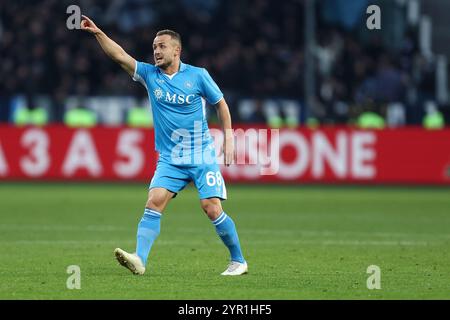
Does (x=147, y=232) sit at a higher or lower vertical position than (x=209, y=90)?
lower

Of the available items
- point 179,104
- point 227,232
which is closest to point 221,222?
point 227,232

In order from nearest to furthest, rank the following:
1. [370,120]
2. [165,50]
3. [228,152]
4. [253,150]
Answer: [228,152], [165,50], [253,150], [370,120]

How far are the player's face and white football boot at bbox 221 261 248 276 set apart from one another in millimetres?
1838

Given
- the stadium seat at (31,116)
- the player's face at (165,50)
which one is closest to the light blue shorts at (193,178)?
the player's face at (165,50)

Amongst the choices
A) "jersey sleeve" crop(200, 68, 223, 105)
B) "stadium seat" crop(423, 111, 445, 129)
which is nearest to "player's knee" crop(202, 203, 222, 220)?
"jersey sleeve" crop(200, 68, 223, 105)

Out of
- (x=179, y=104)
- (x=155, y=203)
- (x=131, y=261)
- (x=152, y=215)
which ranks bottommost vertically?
(x=131, y=261)

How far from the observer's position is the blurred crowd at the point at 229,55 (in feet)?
91.3

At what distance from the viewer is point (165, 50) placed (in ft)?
34.2

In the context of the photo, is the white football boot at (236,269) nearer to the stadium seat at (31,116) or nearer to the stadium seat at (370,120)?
the stadium seat at (31,116)

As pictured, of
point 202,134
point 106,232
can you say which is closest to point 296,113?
point 106,232

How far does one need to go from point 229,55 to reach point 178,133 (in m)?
18.2

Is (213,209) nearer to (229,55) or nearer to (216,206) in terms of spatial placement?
(216,206)

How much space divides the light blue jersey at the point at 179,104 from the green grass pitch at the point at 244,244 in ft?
3.71

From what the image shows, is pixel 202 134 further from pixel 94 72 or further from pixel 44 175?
pixel 94 72
